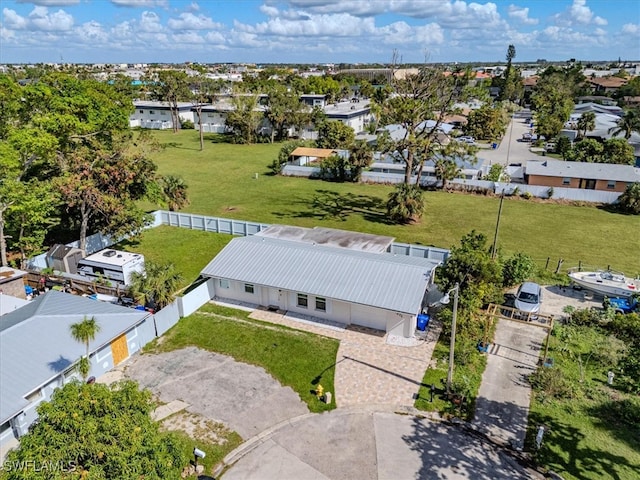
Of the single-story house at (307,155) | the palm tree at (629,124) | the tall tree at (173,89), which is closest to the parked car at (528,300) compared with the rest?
the single-story house at (307,155)

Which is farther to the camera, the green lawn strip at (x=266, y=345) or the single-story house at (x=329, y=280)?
the single-story house at (x=329, y=280)

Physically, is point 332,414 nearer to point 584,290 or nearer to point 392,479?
point 392,479

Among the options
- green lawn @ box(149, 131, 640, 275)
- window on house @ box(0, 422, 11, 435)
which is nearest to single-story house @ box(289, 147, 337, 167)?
green lawn @ box(149, 131, 640, 275)

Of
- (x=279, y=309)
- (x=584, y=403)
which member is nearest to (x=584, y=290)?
(x=584, y=403)

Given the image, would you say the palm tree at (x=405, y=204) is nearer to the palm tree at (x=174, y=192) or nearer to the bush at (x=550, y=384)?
the palm tree at (x=174, y=192)

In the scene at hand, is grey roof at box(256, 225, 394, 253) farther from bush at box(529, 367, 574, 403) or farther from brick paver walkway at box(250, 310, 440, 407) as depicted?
bush at box(529, 367, 574, 403)

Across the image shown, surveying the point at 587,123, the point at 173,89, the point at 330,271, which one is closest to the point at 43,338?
the point at 330,271

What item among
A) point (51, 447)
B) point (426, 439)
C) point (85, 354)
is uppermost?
point (51, 447)
